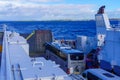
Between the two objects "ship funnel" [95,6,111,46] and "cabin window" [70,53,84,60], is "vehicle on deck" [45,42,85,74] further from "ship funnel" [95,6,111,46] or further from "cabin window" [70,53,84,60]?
"ship funnel" [95,6,111,46]

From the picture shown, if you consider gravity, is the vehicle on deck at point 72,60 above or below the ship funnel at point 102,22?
below

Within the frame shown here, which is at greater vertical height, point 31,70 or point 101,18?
point 101,18

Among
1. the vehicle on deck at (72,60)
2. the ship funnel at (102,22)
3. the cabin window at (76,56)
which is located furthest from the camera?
the ship funnel at (102,22)

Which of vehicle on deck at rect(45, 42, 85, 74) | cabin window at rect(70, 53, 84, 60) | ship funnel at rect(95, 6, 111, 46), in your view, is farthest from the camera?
ship funnel at rect(95, 6, 111, 46)

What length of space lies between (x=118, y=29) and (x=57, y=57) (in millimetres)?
5880

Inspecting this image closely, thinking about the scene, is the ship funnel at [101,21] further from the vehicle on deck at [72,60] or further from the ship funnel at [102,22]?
the vehicle on deck at [72,60]

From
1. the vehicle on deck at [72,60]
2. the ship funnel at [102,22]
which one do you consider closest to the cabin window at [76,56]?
the vehicle on deck at [72,60]

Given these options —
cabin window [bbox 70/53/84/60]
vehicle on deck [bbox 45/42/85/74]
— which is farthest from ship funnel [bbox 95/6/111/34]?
cabin window [bbox 70/53/84/60]

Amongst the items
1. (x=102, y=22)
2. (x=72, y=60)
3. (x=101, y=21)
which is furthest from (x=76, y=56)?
(x=101, y=21)

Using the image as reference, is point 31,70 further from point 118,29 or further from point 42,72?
point 118,29

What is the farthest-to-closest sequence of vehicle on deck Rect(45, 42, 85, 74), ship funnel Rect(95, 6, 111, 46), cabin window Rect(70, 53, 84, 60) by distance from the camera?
ship funnel Rect(95, 6, 111, 46)
cabin window Rect(70, 53, 84, 60)
vehicle on deck Rect(45, 42, 85, 74)

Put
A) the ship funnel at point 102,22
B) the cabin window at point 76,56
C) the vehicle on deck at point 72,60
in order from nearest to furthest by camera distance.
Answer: the vehicle on deck at point 72,60 → the cabin window at point 76,56 → the ship funnel at point 102,22

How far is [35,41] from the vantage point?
28422 mm

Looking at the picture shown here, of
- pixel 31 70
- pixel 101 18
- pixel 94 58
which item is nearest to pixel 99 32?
pixel 101 18
